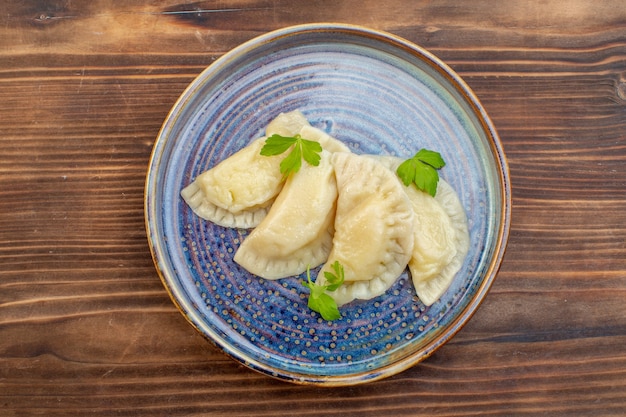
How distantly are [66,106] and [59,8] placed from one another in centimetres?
53

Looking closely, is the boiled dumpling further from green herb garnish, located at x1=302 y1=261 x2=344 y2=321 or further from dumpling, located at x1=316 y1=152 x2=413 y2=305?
green herb garnish, located at x1=302 y1=261 x2=344 y2=321

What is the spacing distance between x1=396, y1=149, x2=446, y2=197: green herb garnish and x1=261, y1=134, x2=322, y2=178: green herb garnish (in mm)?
414

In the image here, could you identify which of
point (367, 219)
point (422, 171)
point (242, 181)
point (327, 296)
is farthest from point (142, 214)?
point (422, 171)

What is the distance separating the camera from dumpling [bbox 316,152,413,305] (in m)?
2.46

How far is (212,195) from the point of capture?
2.58 metres

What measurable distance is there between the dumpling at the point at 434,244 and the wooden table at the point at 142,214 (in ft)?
1.05

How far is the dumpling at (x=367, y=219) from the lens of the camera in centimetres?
246

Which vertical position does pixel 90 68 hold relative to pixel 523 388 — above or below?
above

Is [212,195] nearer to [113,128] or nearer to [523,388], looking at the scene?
[113,128]

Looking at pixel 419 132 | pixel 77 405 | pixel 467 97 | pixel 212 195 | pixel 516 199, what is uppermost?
pixel 467 97

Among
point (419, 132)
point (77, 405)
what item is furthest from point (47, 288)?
point (419, 132)

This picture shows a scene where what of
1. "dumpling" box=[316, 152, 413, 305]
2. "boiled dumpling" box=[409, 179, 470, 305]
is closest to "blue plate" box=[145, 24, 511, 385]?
"boiled dumpling" box=[409, 179, 470, 305]

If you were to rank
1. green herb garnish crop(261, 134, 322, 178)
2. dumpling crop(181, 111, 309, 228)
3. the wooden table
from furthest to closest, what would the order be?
1. the wooden table
2. dumpling crop(181, 111, 309, 228)
3. green herb garnish crop(261, 134, 322, 178)

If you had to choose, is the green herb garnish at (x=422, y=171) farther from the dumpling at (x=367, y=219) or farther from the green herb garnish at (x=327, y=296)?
the green herb garnish at (x=327, y=296)
